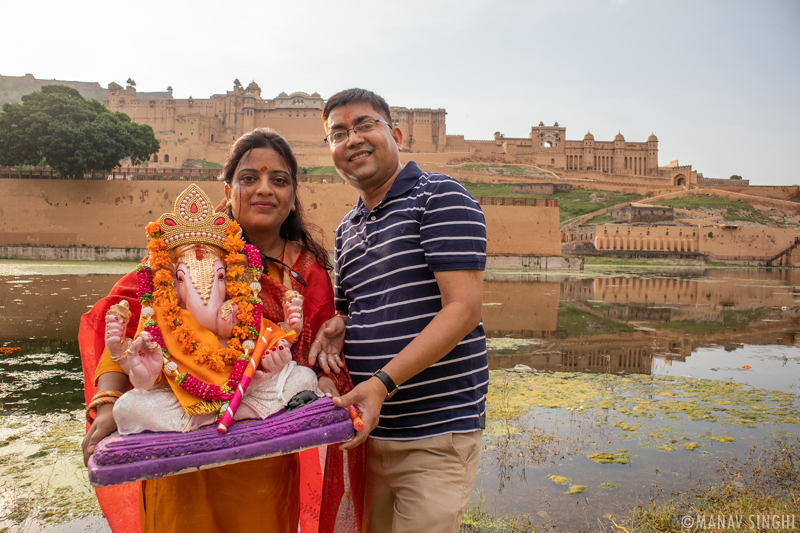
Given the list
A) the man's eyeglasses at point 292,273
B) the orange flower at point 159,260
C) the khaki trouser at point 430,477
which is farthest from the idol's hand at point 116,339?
the khaki trouser at point 430,477

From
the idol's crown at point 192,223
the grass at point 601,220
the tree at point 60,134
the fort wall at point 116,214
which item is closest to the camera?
the idol's crown at point 192,223

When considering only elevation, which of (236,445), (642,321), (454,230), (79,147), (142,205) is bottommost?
(642,321)

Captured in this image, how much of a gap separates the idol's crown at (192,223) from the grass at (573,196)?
121ft

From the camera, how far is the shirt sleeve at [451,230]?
1590mm

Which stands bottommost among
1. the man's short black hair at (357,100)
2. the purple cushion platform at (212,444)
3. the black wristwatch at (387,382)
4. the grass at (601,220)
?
the purple cushion platform at (212,444)

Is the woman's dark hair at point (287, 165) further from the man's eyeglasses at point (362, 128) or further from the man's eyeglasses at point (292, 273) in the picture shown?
the man's eyeglasses at point (362, 128)

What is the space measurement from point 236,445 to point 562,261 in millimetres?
21796

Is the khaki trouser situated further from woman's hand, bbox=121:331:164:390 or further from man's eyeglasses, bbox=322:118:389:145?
man's eyeglasses, bbox=322:118:389:145

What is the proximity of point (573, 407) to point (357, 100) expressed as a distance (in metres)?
3.46

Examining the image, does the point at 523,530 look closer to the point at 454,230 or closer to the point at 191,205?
the point at 454,230

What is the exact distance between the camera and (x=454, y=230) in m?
1.62

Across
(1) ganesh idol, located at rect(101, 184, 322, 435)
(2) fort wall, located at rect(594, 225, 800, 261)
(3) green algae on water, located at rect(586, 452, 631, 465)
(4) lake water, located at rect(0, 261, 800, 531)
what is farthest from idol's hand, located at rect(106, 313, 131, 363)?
(2) fort wall, located at rect(594, 225, 800, 261)

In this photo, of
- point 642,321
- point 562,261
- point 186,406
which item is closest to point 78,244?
point 562,261

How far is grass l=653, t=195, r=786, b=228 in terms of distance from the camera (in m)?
37.1
